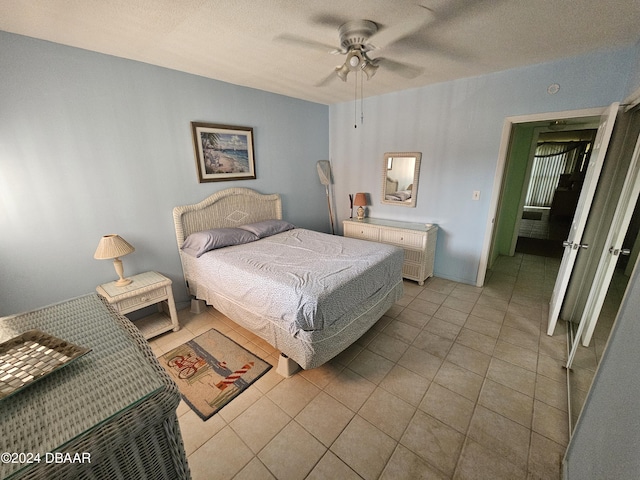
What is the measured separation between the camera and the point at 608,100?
2254mm

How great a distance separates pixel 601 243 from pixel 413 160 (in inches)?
79.8

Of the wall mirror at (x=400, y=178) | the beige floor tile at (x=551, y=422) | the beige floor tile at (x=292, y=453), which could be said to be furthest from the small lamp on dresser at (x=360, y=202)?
the beige floor tile at (x=292, y=453)

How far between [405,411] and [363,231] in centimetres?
239

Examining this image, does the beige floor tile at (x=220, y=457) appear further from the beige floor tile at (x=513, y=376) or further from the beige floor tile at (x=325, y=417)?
the beige floor tile at (x=513, y=376)

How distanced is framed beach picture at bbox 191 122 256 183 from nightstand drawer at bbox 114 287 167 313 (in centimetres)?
125

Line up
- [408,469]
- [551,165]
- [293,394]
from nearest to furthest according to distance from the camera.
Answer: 1. [408,469]
2. [293,394]
3. [551,165]

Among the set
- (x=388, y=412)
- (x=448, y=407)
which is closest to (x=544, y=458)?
(x=448, y=407)

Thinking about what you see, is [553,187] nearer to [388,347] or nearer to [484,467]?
[388,347]

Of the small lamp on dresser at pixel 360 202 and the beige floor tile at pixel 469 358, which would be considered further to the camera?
the small lamp on dresser at pixel 360 202

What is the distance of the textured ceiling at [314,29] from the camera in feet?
5.01

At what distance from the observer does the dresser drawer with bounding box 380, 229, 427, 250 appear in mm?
3225

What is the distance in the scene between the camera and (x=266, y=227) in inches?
124

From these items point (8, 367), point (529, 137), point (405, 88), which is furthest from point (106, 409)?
point (529, 137)

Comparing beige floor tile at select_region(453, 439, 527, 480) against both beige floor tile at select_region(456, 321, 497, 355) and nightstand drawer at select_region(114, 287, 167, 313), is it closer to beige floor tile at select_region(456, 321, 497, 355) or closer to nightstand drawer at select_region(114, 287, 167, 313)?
beige floor tile at select_region(456, 321, 497, 355)
